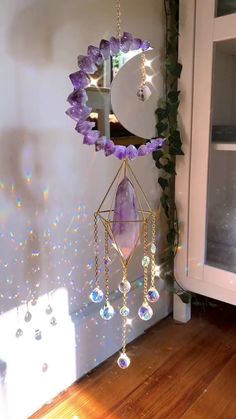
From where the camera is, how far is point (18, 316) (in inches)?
36.3

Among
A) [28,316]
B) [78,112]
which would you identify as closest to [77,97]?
[78,112]

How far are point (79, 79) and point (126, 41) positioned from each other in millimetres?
129

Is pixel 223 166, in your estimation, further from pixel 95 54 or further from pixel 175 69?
pixel 95 54

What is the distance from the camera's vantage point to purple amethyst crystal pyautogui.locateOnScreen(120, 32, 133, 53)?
2.52ft

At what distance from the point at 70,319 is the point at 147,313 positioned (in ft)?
0.92

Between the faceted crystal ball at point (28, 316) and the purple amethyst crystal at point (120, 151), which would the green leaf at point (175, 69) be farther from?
the faceted crystal ball at point (28, 316)

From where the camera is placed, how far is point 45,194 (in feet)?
3.06

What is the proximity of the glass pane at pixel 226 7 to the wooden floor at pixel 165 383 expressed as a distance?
1.01 metres

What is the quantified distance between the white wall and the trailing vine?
10 cm

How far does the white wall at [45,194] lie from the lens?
33.1 inches

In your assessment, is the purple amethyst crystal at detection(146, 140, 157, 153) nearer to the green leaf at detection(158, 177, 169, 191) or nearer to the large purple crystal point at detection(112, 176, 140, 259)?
the large purple crystal point at detection(112, 176, 140, 259)

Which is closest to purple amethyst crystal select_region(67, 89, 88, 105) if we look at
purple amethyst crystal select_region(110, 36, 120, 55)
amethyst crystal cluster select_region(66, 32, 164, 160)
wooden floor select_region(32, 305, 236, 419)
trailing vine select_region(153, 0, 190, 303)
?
amethyst crystal cluster select_region(66, 32, 164, 160)

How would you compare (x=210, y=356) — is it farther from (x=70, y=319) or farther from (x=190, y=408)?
(x=70, y=319)

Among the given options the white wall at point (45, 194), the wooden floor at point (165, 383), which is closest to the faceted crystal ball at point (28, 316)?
the white wall at point (45, 194)
